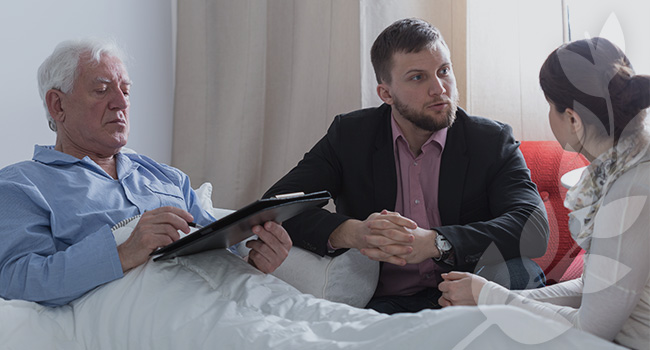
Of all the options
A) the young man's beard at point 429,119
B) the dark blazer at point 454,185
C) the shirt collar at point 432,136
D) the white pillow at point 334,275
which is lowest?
the white pillow at point 334,275

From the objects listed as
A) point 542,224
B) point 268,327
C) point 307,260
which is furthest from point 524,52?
point 268,327

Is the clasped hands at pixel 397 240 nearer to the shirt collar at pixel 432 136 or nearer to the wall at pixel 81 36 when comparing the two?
the shirt collar at pixel 432 136

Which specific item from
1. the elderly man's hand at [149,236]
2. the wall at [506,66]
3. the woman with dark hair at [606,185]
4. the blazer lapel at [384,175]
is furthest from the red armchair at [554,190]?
the elderly man's hand at [149,236]

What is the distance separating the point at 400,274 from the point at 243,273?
52 cm

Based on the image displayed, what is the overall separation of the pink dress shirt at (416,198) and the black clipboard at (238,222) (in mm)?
455

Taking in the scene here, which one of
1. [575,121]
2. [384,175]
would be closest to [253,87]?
[384,175]

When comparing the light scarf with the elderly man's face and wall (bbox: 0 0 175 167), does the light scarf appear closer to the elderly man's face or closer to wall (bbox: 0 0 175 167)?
the elderly man's face

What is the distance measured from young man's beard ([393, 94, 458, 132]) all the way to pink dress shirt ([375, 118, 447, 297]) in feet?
0.11

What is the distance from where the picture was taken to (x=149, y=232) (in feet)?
4.37

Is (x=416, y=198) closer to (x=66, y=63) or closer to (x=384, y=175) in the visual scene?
(x=384, y=175)

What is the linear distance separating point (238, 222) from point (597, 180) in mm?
618

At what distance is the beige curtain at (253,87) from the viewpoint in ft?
8.57

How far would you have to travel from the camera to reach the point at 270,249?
150cm

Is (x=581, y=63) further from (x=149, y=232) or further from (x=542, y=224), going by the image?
(x=149, y=232)
